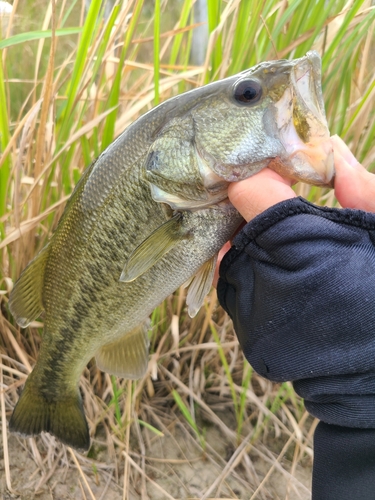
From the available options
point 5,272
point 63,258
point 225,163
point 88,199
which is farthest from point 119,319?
point 5,272

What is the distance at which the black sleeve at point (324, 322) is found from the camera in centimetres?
82

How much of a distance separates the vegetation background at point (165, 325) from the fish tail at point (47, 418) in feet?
0.54

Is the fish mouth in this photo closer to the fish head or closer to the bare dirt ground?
the fish head

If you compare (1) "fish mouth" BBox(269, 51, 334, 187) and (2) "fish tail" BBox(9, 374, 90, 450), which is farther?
(2) "fish tail" BBox(9, 374, 90, 450)

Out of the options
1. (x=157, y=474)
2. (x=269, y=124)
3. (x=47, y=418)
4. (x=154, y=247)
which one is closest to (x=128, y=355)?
(x=47, y=418)

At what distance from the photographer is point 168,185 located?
101cm

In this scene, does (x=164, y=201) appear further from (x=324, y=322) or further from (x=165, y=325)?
(x=165, y=325)

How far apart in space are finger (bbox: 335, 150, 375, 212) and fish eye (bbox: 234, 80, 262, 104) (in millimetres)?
246

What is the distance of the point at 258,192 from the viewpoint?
0.92 meters

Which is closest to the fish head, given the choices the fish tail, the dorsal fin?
the dorsal fin

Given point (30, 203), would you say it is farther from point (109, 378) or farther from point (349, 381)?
point (349, 381)

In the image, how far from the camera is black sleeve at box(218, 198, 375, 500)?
2.68ft

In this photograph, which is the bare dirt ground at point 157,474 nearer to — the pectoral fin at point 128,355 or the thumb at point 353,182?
the pectoral fin at point 128,355

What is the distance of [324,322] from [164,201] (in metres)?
0.46
